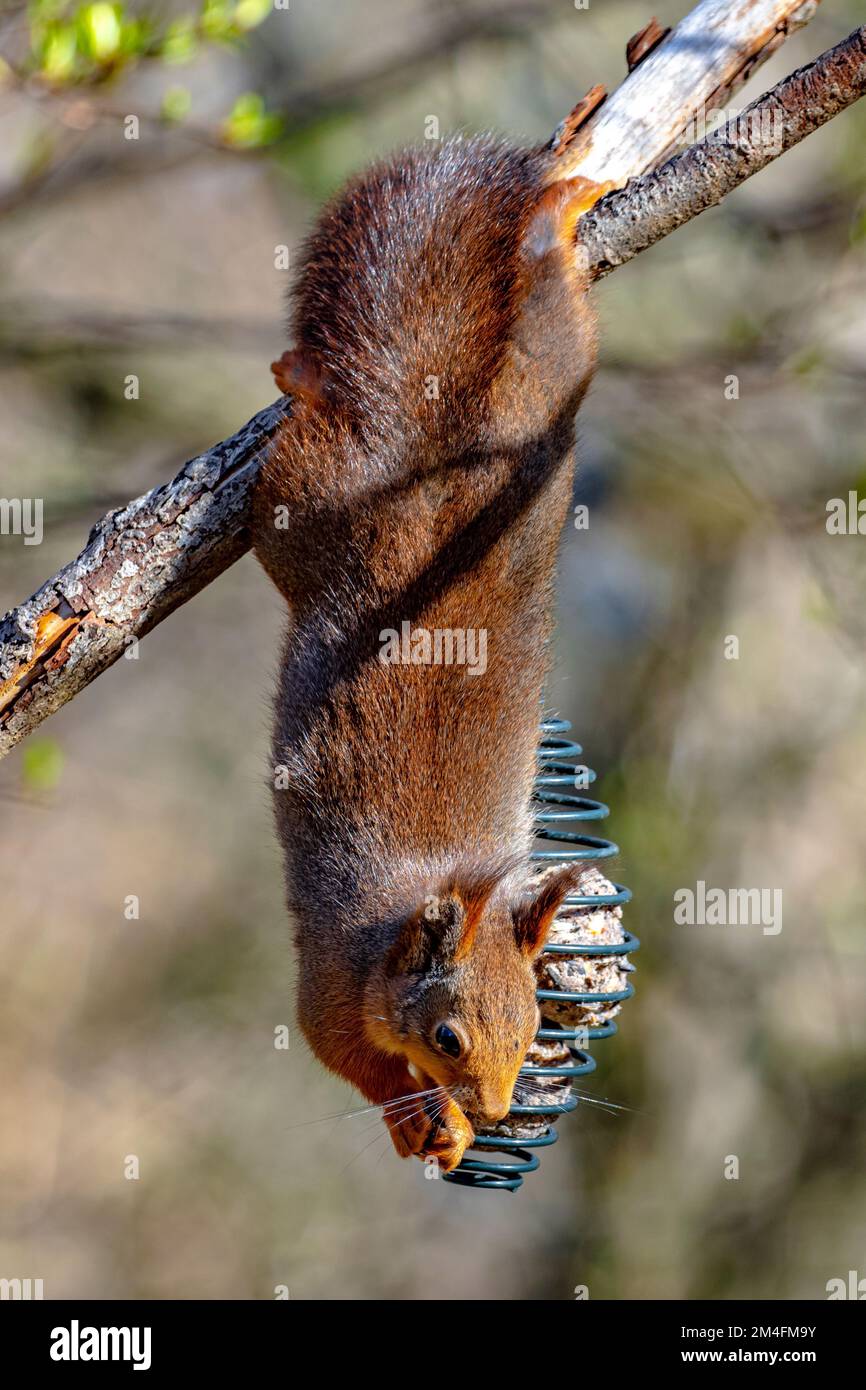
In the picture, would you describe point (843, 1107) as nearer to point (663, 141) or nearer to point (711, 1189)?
point (711, 1189)

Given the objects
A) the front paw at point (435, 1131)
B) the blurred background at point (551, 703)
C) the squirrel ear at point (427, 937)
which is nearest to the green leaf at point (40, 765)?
the squirrel ear at point (427, 937)

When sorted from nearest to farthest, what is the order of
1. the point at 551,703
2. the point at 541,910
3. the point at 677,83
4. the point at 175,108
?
the point at 541,910 < the point at 677,83 < the point at 175,108 < the point at 551,703

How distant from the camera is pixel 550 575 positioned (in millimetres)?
2893

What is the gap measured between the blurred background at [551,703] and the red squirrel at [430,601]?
2944 millimetres

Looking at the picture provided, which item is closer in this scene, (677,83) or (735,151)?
(735,151)

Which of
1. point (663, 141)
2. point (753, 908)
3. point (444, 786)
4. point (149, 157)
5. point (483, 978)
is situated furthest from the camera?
point (753, 908)

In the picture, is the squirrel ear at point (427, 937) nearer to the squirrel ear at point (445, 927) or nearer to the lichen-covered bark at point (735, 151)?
the squirrel ear at point (445, 927)

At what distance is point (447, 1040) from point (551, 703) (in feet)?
11.2

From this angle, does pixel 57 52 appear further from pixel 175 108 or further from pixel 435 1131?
pixel 435 1131

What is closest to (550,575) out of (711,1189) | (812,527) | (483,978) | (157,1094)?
(483,978)

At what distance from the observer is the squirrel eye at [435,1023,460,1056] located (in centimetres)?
259

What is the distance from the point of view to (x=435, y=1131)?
8.65 ft

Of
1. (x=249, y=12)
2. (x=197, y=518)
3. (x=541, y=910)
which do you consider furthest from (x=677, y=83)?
(x=541, y=910)

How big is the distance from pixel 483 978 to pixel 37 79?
2.35 m
